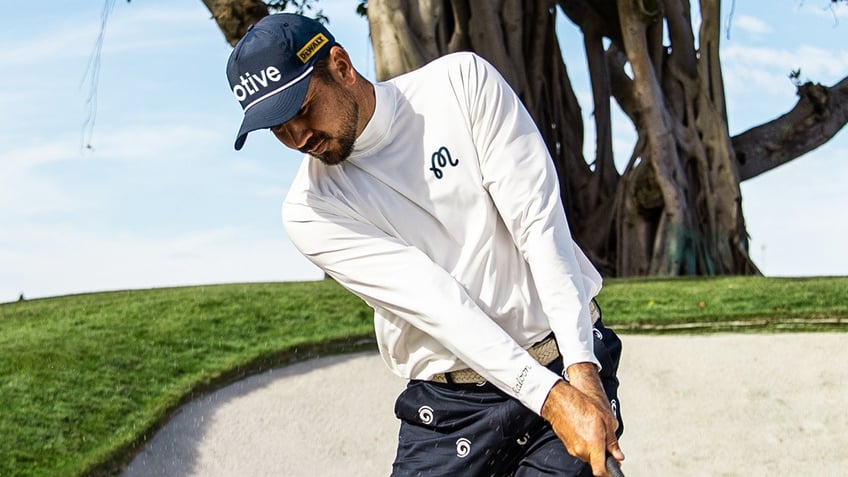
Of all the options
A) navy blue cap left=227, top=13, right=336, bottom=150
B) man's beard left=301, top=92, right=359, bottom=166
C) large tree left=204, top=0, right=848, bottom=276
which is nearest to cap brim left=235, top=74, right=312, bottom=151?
navy blue cap left=227, top=13, right=336, bottom=150

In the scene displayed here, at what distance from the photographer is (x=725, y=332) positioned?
340 inches

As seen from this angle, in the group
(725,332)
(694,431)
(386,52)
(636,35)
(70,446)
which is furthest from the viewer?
(636,35)

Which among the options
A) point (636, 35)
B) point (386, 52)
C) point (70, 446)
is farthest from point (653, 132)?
point (70, 446)

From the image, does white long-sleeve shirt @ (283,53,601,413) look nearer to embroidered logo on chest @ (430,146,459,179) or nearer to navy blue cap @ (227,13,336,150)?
embroidered logo on chest @ (430,146,459,179)

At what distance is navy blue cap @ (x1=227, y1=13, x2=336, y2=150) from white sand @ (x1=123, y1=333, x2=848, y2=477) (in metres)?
4.36

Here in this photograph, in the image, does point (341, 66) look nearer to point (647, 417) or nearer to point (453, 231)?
point (453, 231)

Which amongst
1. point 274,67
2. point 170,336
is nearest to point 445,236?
point 274,67

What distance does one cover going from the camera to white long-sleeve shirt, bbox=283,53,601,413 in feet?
8.47

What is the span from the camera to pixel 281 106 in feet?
8.59

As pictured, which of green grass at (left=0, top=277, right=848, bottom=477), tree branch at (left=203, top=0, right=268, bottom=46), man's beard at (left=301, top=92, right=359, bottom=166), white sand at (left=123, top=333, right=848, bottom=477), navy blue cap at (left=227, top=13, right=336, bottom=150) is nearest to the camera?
navy blue cap at (left=227, top=13, right=336, bottom=150)

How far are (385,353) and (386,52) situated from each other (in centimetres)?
724

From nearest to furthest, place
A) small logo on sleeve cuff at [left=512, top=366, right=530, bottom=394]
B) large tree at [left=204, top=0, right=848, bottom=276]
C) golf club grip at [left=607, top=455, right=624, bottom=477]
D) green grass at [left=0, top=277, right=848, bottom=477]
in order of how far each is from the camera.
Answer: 1. golf club grip at [left=607, top=455, right=624, bottom=477]
2. small logo on sleeve cuff at [left=512, top=366, right=530, bottom=394]
3. green grass at [left=0, top=277, right=848, bottom=477]
4. large tree at [left=204, top=0, right=848, bottom=276]

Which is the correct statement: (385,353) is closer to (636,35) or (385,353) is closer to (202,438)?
(202,438)

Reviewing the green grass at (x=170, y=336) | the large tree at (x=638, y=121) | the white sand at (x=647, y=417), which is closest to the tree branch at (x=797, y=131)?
the large tree at (x=638, y=121)
